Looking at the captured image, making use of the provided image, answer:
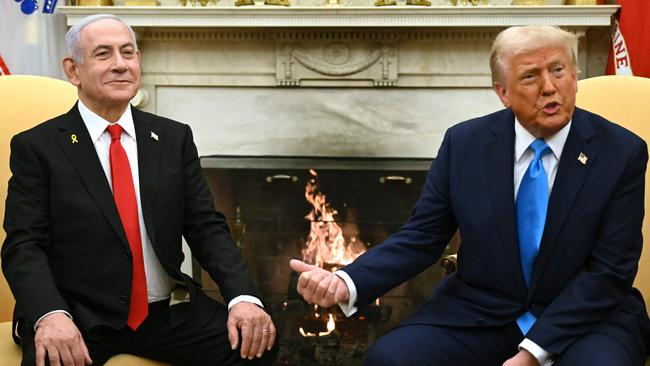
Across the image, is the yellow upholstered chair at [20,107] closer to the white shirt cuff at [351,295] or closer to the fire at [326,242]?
the white shirt cuff at [351,295]

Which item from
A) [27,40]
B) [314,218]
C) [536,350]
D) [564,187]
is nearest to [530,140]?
[564,187]

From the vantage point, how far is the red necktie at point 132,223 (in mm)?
2105

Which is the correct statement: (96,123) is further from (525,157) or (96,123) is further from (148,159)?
(525,157)

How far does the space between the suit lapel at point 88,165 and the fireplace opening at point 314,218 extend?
1716 mm

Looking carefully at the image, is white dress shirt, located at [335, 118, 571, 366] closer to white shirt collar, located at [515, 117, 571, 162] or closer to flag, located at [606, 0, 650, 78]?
white shirt collar, located at [515, 117, 571, 162]

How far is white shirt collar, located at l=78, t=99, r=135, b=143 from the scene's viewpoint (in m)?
2.16

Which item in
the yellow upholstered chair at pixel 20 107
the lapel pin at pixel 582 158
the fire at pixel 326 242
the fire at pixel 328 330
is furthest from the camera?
the fire at pixel 326 242

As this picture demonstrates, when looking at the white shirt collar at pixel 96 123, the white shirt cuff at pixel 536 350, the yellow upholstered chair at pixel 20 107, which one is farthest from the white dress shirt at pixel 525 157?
the yellow upholstered chair at pixel 20 107

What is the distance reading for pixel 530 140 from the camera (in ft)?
6.51

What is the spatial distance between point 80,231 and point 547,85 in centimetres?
120

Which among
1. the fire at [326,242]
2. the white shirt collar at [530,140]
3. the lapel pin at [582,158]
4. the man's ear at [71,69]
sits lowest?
the fire at [326,242]

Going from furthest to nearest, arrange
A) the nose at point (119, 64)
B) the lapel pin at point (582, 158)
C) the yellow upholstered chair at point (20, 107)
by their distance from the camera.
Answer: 1. the yellow upholstered chair at point (20, 107)
2. the nose at point (119, 64)
3. the lapel pin at point (582, 158)

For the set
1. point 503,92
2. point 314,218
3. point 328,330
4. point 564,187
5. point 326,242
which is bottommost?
point 328,330

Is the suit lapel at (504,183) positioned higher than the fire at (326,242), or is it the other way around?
the suit lapel at (504,183)
